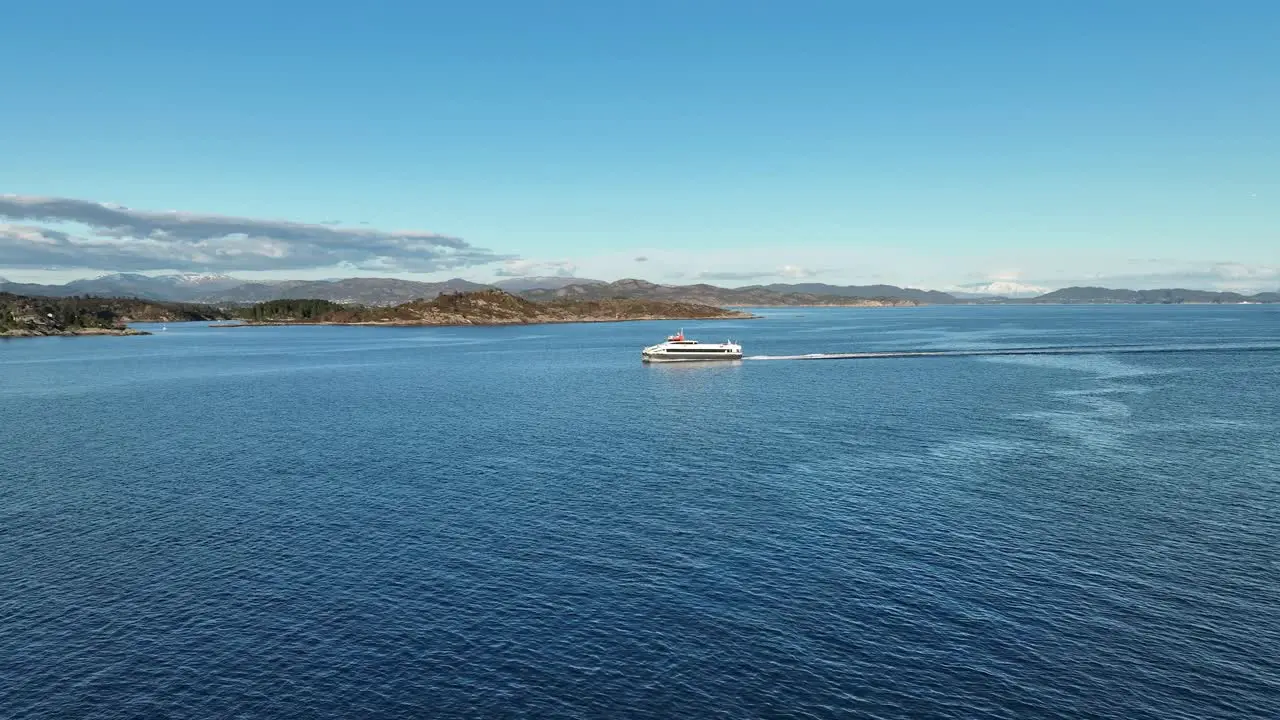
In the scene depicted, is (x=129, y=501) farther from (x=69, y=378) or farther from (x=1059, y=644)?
(x=69, y=378)

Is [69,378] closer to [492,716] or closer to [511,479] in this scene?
[511,479]

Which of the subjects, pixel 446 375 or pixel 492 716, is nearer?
pixel 492 716

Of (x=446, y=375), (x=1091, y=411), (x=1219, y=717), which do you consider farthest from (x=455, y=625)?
(x=446, y=375)

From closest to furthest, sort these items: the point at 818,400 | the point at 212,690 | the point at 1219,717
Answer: the point at 1219,717
the point at 212,690
the point at 818,400

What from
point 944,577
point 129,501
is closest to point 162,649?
point 129,501

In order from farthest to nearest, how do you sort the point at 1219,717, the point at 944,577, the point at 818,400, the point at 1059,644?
1. the point at 818,400
2. the point at 944,577
3. the point at 1059,644
4. the point at 1219,717

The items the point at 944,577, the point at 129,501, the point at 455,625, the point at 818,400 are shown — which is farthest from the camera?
the point at 818,400
